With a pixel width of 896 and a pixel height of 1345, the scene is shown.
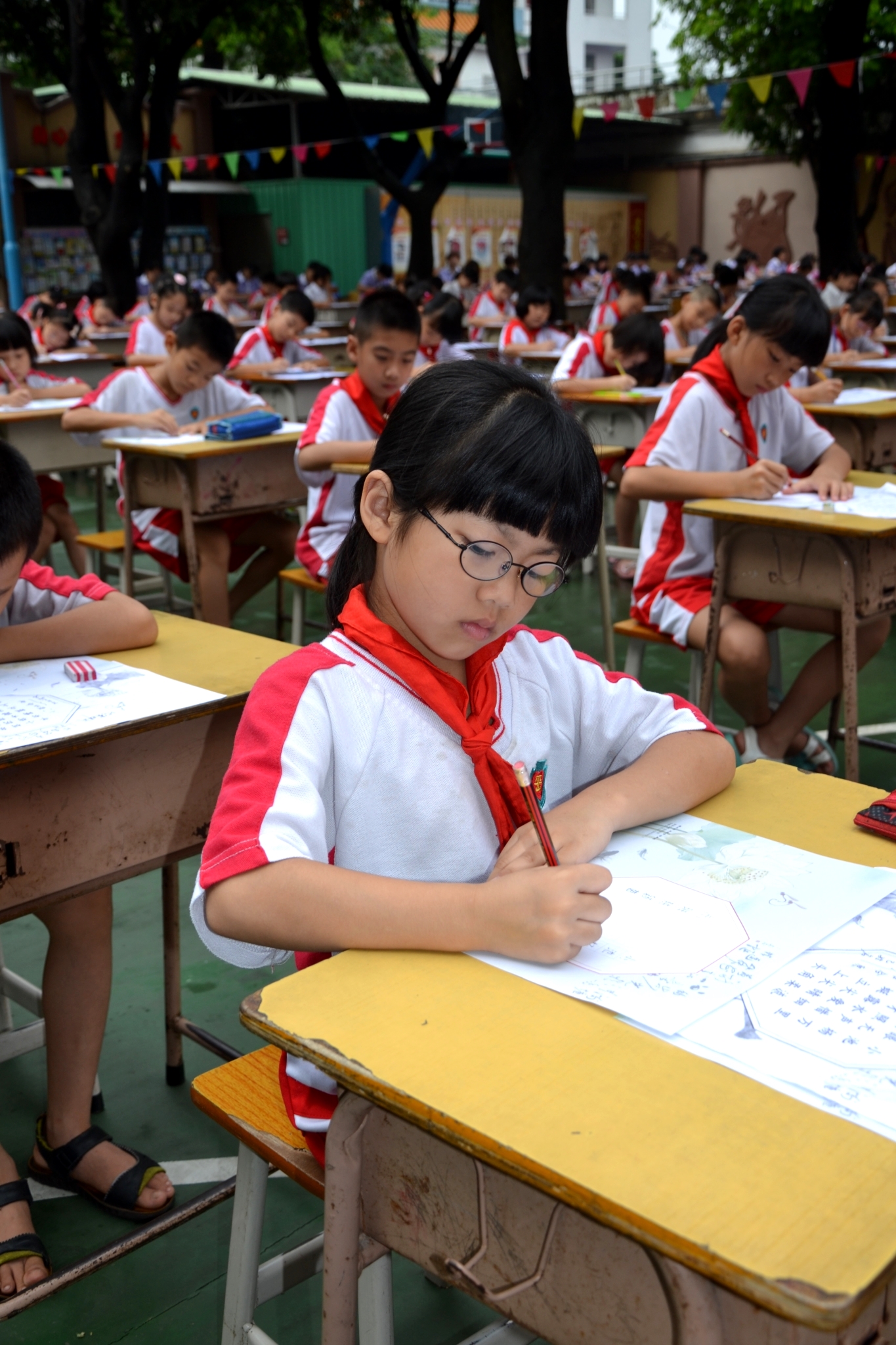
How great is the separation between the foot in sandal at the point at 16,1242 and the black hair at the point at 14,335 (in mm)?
4490

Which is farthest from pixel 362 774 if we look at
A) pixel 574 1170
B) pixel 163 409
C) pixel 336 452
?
pixel 163 409

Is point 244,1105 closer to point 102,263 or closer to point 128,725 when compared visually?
point 128,725

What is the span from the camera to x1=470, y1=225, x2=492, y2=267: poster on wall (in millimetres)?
20688

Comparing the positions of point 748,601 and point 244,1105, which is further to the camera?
point 748,601

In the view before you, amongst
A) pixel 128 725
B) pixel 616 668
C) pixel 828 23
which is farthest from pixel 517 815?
pixel 828 23

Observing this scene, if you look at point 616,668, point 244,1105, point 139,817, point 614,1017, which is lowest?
point 616,668

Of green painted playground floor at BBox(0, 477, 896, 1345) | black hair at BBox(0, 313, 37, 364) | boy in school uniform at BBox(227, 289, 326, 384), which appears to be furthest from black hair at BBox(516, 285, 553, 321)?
green painted playground floor at BBox(0, 477, 896, 1345)

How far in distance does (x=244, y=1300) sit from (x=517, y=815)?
0.53 meters

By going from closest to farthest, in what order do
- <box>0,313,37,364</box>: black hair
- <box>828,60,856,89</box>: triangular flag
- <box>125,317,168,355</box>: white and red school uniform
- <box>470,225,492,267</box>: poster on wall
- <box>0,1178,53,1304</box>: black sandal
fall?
<box>0,1178,53,1304</box>: black sandal → <box>0,313,37,364</box>: black hair → <box>125,317,168,355</box>: white and red school uniform → <box>828,60,856,89</box>: triangular flag → <box>470,225,492,267</box>: poster on wall

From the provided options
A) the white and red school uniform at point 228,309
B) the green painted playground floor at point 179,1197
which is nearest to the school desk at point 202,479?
the green painted playground floor at point 179,1197

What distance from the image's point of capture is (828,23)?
36.7ft

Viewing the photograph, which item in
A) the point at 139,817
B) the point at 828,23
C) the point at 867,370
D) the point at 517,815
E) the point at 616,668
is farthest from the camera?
the point at 828,23

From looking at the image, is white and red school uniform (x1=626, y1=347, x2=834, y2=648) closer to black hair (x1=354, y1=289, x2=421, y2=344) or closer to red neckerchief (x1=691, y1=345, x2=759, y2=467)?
red neckerchief (x1=691, y1=345, x2=759, y2=467)

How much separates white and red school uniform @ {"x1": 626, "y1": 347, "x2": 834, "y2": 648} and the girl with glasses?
5.51 feet
